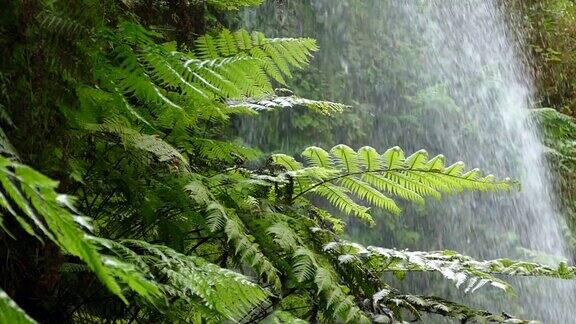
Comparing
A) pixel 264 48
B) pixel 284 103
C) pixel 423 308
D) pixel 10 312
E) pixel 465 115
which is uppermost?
pixel 465 115

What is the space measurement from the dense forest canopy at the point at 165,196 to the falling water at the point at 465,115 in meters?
4.95

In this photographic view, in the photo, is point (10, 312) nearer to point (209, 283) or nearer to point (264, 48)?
point (209, 283)

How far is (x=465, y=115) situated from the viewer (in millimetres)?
7695

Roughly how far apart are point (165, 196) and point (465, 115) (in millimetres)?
6933

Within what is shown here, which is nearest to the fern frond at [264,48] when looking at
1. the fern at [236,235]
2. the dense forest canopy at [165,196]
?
the dense forest canopy at [165,196]

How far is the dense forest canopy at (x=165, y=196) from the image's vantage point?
3.24ft

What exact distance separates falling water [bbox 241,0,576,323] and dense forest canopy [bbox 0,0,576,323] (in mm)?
Answer: 4946

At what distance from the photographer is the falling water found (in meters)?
6.72

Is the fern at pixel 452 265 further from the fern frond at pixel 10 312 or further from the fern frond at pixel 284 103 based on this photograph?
the fern frond at pixel 10 312

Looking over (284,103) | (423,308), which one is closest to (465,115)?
(284,103)

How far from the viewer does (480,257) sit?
22.5 ft

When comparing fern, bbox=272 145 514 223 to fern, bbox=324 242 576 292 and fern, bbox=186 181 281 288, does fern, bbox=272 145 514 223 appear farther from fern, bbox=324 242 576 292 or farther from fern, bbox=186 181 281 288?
fern, bbox=186 181 281 288

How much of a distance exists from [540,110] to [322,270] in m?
6.82

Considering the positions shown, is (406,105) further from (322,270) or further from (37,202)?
(37,202)
